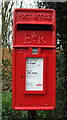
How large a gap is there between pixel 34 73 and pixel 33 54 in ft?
0.79

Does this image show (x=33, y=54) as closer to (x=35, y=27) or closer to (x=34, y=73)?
(x=34, y=73)

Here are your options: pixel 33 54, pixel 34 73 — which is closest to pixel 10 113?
pixel 34 73

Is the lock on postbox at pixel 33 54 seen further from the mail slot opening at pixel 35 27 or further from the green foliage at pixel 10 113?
the green foliage at pixel 10 113

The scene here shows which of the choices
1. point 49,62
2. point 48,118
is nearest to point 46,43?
point 49,62

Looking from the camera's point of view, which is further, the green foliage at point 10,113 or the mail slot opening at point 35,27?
the green foliage at point 10,113

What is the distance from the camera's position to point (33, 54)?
361cm

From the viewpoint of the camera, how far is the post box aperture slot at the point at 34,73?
11.9 feet

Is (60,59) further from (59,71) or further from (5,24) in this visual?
(5,24)

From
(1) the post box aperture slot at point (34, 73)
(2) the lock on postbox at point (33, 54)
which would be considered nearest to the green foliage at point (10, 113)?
(2) the lock on postbox at point (33, 54)

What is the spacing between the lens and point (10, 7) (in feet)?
17.8

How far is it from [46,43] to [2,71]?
1.87 metres

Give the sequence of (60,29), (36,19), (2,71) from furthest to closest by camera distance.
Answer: (2,71) < (60,29) < (36,19)

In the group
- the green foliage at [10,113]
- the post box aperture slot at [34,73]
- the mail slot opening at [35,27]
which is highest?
the mail slot opening at [35,27]

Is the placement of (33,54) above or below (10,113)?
above
